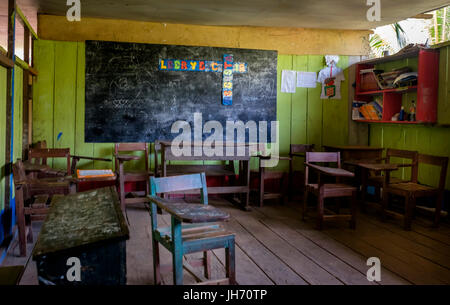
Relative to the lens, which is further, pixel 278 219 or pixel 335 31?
pixel 335 31

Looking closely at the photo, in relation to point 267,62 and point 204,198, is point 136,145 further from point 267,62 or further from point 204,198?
point 204,198

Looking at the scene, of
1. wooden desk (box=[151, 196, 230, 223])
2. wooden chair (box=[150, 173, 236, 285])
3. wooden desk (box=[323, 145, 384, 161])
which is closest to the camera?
wooden desk (box=[151, 196, 230, 223])

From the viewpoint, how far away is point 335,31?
6391 mm

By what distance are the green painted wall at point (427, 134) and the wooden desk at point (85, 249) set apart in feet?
14.3

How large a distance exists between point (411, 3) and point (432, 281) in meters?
3.43

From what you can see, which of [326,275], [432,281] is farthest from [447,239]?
[326,275]

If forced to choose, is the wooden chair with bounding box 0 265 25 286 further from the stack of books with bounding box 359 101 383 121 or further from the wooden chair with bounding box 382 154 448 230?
the stack of books with bounding box 359 101 383 121

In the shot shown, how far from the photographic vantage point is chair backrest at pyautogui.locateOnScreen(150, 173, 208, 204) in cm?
269

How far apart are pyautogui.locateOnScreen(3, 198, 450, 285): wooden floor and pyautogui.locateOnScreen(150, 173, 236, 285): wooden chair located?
45cm

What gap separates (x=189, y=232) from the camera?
2.69m

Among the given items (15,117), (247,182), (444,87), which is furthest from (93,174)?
(444,87)

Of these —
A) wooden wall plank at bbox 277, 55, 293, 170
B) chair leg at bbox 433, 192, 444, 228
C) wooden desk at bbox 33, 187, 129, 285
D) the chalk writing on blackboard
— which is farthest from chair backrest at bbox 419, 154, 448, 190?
wooden desk at bbox 33, 187, 129, 285

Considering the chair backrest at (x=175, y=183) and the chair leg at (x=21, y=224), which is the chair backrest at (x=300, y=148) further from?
the chair leg at (x=21, y=224)

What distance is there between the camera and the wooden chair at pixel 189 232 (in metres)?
2.24
